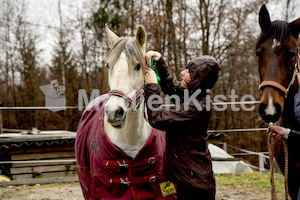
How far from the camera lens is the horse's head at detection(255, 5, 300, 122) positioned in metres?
1.55

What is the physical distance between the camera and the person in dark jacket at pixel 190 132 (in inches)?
67.6

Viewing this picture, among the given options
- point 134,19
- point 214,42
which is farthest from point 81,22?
point 214,42

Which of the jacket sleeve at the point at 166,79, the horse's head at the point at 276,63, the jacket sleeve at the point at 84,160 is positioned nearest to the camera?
the horse's head at the point at 276,63

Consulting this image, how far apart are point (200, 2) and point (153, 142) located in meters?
9.06

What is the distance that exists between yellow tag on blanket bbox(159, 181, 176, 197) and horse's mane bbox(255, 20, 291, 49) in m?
1.28

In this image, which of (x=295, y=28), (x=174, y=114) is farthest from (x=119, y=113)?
(x=295, y=28)

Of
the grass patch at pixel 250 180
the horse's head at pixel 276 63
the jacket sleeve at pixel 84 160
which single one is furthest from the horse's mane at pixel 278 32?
the grass patch at pixel 250 180

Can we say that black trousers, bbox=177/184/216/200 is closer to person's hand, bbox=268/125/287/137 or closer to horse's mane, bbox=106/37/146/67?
person's hand, bbox=268/125/287/137

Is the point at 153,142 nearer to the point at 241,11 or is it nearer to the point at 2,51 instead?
the point at 241,11

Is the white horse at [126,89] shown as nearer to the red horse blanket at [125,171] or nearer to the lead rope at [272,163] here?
the red horse blanket at [125,171]

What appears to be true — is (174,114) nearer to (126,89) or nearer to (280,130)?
(126,89)

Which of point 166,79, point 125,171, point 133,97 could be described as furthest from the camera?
point 166,79

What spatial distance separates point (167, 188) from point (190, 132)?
0.56 m

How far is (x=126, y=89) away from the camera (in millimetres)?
1779
